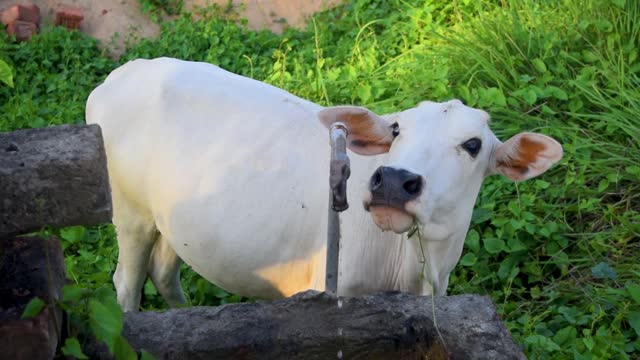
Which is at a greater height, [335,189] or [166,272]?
[335,189]

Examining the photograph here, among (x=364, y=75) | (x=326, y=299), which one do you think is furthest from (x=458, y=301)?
(x=364, y=75)

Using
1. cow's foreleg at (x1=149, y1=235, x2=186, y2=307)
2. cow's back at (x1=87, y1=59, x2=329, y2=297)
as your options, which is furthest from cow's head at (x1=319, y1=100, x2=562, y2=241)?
cow's foreleg at (x1=149, y1=235, x2=186, y2=307)

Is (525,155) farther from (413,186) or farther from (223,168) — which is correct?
(223,168)

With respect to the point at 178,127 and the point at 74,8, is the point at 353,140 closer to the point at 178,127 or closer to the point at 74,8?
the point at 178,127

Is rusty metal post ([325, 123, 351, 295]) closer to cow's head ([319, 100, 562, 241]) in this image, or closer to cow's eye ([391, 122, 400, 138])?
cow's head ([319, 100, 562, 241])

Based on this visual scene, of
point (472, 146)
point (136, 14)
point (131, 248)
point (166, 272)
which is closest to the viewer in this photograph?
point (472, 146)

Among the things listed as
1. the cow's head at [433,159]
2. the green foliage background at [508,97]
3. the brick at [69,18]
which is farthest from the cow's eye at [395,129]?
the brick at [69,18]

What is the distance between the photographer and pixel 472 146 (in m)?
3.39

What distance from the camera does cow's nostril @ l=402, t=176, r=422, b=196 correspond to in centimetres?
309

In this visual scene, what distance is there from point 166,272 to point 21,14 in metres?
4.06

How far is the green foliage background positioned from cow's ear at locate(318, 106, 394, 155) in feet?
3.19

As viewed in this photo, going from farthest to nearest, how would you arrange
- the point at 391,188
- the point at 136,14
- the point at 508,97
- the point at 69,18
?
the point at 136,14, the point at 69,18, the point at 508,97, the point at 391,188

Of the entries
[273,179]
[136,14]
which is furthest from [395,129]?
[136,14]

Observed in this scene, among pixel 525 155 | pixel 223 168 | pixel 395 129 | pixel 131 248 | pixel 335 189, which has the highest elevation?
pixel 335 189
